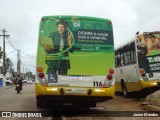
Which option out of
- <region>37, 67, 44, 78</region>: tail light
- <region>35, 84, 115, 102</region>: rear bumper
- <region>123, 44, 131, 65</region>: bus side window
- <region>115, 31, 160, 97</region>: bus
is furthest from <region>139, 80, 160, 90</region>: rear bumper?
<region>37, 67, 44, 78</region>: tail light

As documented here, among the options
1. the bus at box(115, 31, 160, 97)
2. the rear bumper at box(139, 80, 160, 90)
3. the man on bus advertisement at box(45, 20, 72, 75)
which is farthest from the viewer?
the bus at box(115, 31, 160, 97)

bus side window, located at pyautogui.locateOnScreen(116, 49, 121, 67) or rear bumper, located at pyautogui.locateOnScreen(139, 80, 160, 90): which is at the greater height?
bus side window, located at pyautogui.locateOnScreen(116, 49, 121, 67)

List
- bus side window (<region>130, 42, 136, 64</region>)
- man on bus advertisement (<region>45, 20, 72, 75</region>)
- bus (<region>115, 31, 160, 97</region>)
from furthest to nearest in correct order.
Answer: bus side window (<region>130, 42, 136, 64</region>) < bus (<region>115, 31, 160, 97</region>) < man on bus advertisement (<region>45, 20, 72, 75</region>)

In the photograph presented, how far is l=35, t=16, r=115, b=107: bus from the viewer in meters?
12.4

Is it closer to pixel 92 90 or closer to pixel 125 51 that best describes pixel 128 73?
pixel 125 51

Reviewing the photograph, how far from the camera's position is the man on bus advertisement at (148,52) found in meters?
18.0

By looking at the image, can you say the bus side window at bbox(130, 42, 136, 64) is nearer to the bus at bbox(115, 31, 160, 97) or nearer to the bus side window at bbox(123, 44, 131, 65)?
the bus at bbox(115, 31, 160, 97)

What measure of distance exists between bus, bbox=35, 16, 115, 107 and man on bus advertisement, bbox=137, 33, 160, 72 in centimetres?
540

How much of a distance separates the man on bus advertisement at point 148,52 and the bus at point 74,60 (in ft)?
17.7

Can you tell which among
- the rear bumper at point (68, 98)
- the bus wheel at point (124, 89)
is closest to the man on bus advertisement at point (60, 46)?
the rear bumper at point (68, 98)

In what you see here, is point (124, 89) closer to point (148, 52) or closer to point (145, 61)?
point (145, 61)

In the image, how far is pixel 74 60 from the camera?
41.5ft

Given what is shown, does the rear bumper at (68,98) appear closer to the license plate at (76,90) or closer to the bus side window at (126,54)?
the license plate at (76,90)

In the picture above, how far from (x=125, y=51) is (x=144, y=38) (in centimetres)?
239
